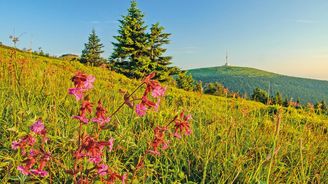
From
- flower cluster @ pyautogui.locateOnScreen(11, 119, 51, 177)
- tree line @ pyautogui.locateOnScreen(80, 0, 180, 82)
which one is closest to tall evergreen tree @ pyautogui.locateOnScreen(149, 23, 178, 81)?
tree line @ pyautogui.locateOnScreen(80, 0, 180, 82)

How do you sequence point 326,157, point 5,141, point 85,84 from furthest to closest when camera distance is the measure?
1. point 326,157
2. point 5,141
3. point 85,84

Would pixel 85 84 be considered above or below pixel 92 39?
below

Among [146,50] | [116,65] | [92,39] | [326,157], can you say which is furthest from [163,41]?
[326,157]

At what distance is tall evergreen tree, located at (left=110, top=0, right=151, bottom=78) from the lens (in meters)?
48.6

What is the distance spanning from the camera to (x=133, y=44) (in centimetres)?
4984

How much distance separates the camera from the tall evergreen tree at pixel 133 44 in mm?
48638

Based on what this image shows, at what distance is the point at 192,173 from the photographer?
327 centimetres

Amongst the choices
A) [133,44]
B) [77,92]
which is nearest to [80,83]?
[77,92]

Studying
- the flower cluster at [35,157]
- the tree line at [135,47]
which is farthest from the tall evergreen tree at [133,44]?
the flower cluster at [35,157]

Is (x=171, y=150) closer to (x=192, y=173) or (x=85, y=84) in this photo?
(x=192, y=173)

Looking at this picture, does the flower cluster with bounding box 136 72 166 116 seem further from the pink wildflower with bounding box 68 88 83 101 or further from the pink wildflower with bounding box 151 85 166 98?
the pink wildflower with bounding box 68 88 83 101

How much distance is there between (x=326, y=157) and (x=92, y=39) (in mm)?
74930

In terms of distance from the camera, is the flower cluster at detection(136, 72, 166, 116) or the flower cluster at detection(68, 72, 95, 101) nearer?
the flower cluster at detection(68, 72, 95, 101)

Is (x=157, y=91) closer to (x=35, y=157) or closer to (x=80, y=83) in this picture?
(x=80, y=83)
